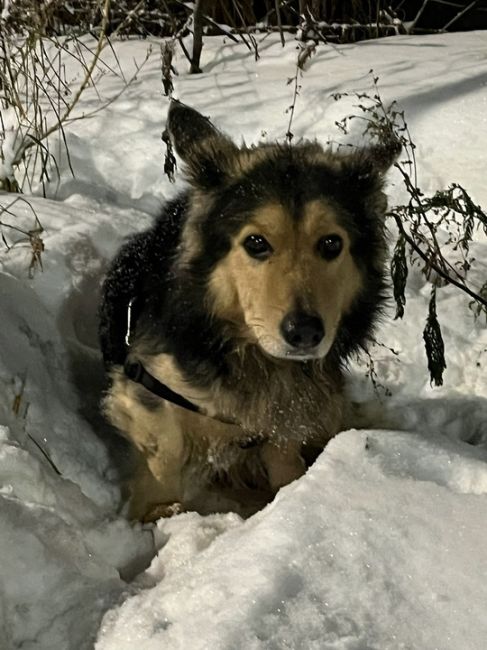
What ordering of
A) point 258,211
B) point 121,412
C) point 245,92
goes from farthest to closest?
point 245,92 → point 121,412 → point 258,211

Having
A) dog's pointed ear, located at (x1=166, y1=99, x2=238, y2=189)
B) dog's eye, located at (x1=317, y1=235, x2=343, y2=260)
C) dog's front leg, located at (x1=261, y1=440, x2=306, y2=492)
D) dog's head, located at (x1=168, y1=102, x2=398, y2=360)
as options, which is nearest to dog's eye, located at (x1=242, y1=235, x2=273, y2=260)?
dog's head, located at (x1=168, y1=102, x2=398, y2=360)

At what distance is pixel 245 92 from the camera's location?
4980mm

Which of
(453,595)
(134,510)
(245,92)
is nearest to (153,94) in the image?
(245,92)

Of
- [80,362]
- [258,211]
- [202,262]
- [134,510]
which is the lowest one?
[134,510]

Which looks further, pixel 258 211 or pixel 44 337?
pixel 44 337

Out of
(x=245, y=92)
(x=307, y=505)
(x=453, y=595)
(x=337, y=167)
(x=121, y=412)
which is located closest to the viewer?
(x=453, y=595)

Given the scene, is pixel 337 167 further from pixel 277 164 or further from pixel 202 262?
pixel 202 262

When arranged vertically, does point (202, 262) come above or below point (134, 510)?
above

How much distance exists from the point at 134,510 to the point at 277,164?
1284 mm

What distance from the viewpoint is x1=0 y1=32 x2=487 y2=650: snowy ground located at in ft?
5.65

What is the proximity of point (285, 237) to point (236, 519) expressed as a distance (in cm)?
93

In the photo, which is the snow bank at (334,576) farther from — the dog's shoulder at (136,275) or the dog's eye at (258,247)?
the dog's shoulder at (136,275)

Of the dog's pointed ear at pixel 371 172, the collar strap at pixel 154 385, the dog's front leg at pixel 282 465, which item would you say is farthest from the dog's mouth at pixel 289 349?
the dog's front leg at pixel 282 465

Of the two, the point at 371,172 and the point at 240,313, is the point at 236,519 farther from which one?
the point at 371,172
